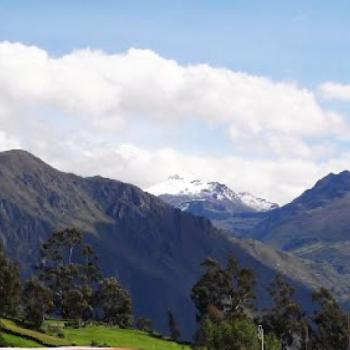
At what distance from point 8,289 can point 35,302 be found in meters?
6.28

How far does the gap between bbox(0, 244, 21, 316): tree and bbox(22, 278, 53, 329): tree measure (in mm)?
2239

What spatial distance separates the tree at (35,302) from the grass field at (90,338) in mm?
2735

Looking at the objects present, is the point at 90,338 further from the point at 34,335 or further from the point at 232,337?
the point at 232,337

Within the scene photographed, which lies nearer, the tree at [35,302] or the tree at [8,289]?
the tree at [35,302]

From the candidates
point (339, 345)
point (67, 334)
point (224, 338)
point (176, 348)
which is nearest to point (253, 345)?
point (224, 338)

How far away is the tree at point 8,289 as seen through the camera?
15862 cm

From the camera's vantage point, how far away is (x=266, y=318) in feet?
652

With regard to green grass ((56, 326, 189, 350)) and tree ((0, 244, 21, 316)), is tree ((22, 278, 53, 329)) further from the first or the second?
green grass ((56, 326, 189, 350))

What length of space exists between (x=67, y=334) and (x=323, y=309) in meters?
75.4

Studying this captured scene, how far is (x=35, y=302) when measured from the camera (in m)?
158

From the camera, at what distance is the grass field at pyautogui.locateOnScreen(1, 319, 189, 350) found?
125094mm

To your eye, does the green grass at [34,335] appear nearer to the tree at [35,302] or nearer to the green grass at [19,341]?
the green grass at [19,341]

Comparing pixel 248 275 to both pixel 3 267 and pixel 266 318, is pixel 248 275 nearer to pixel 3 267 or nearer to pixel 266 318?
→ pixel 266 318

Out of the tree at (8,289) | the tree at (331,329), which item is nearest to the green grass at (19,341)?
the tree at (8,289)
